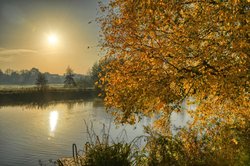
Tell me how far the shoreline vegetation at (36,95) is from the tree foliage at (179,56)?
6373cm

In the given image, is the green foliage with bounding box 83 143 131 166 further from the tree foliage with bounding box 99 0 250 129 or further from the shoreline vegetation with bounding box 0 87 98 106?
the shoreline vegetation with bounding box 0 87 98 106

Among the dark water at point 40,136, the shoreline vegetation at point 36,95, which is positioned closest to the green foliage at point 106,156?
the dark water at point 40,136

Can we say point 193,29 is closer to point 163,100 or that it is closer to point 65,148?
point 163,100

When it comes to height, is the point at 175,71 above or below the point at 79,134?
above

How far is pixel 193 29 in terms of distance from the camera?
397 inches

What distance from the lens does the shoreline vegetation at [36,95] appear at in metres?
76.6

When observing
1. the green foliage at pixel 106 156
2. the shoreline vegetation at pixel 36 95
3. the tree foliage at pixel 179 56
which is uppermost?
the tree foliage at pixel 179 56

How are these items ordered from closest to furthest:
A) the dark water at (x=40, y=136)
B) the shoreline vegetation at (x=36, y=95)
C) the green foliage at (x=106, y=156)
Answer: the green foliage at (x=106, y=156) < the dark water at (x=40, y=136) < the shoreline vegetation at (x=36, y=95)

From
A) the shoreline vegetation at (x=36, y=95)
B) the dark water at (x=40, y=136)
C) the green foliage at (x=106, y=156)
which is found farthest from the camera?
the shoreline vegetation at (x=36, y=95)

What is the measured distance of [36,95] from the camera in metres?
84.4

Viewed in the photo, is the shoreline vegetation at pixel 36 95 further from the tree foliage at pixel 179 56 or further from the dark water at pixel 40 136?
the tree foliage at pixel 179 56

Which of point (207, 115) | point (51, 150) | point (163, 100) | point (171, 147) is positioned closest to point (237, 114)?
point (207, 115)

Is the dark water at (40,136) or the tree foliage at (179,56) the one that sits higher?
the tree foliage at (179,56)

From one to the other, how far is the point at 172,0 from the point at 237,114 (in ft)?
17.7
